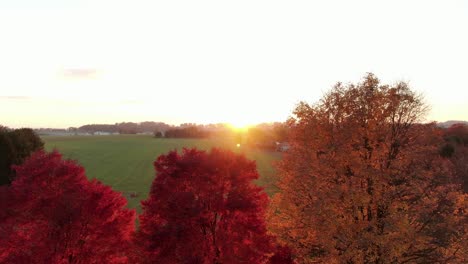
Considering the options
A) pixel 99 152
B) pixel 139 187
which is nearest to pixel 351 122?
pixel 139 187

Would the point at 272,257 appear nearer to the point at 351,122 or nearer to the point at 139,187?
the point at 351,122

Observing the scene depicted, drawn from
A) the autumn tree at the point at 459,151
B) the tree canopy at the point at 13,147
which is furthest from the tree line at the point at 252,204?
the tree canopy at the point at 13,147

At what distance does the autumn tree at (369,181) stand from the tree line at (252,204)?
78 mm

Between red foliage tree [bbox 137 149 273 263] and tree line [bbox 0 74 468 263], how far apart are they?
0.19 ft

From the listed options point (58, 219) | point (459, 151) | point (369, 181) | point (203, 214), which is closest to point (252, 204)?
point (203, 214)

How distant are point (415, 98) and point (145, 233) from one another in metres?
18.1

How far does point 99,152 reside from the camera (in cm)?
13338

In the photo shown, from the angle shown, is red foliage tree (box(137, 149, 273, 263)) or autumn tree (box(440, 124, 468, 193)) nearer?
red foliage tree (box(137, 149, 273, 263))

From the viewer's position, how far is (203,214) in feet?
69.5

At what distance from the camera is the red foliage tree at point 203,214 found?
20750 millimetres

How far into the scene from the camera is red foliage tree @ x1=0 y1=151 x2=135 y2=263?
70.1ft

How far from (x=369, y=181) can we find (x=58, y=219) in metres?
18.0

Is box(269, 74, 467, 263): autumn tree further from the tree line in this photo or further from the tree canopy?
the tree canopy

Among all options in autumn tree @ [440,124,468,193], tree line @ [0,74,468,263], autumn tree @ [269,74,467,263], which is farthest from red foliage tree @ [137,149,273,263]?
autumn tree @ [440,124,468,193]
